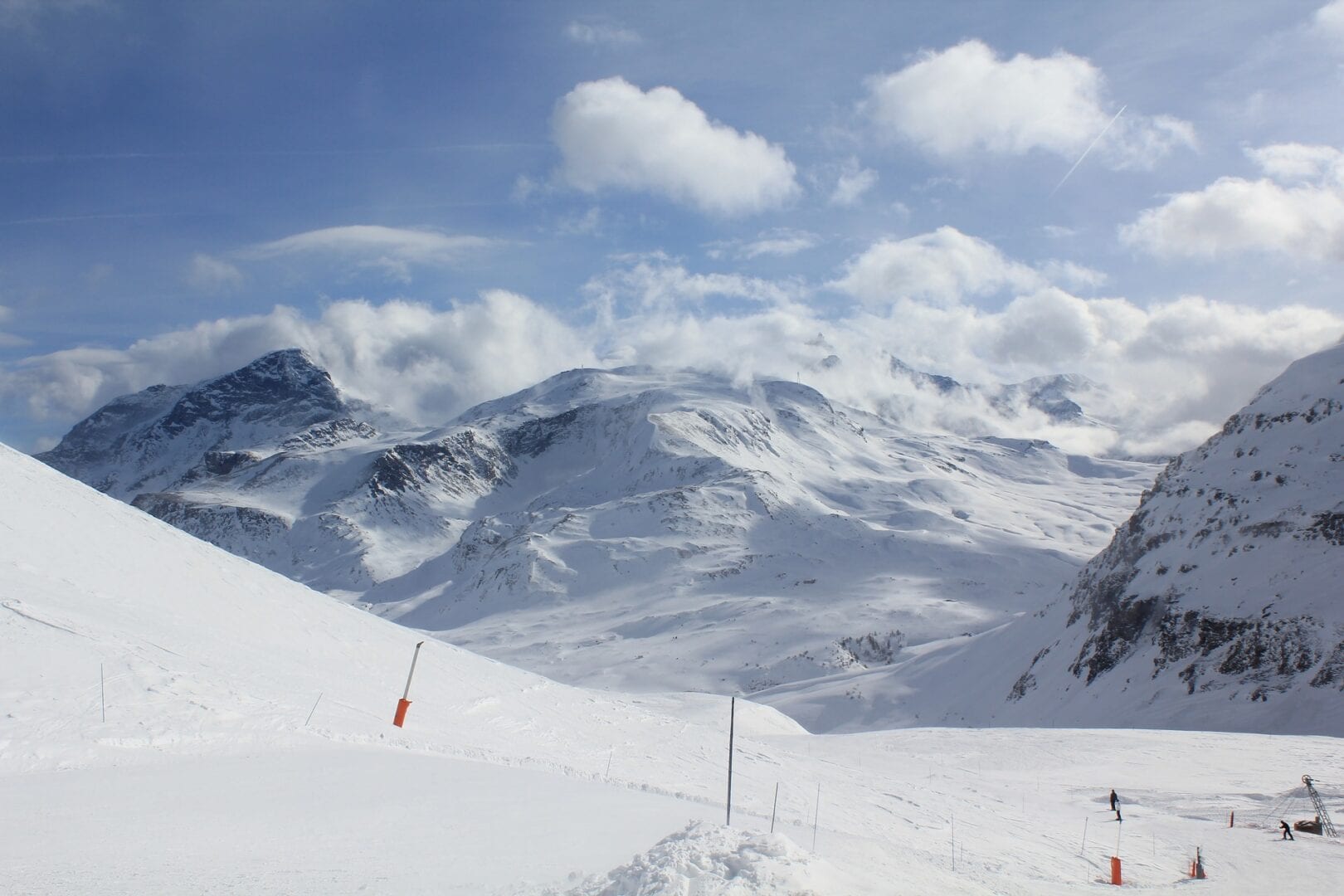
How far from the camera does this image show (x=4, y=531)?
73.9 ft

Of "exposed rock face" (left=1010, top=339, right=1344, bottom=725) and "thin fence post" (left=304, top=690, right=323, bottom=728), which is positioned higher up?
"exposed rock face" (left=1010, top=339, right=1344, bottom=725)

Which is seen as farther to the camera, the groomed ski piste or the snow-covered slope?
the snow-covered slope

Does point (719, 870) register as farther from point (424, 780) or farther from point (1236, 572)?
point (1236, 572)

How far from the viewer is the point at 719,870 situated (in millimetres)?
9312

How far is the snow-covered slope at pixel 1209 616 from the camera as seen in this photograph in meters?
48.1

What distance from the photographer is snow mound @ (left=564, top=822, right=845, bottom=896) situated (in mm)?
8945

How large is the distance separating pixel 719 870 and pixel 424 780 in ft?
24.3

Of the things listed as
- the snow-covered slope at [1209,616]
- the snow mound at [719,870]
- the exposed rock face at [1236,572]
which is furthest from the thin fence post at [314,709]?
the exposed rock face at [1236,572]

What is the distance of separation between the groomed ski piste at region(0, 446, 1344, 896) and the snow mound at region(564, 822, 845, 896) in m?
0.04

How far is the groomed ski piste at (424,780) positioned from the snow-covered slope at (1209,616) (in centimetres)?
1430

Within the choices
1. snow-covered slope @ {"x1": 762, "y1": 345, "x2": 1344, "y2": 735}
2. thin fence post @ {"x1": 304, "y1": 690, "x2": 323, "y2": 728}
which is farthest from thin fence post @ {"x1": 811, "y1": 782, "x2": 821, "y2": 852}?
snow-covered slope @ {"x1": 762, "y1": 345, "x2": 1344, "y2": 735}

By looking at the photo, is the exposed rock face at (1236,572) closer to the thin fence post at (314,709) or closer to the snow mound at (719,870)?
the snow mound at (719,870)

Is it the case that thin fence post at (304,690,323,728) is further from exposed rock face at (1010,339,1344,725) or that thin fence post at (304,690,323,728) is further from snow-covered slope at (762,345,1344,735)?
exposed rock face at (1010,339,1344,725)

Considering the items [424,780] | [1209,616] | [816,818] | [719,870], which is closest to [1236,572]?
[1209,616]
